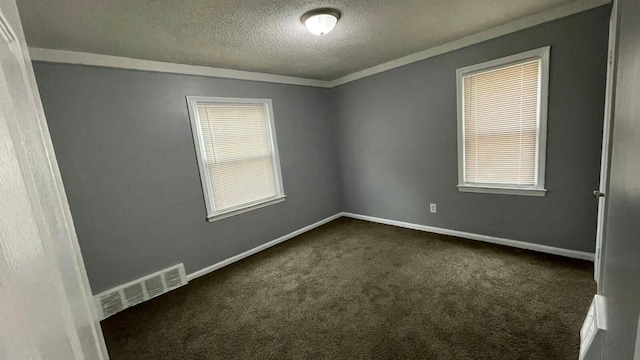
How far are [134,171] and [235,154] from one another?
108 cm

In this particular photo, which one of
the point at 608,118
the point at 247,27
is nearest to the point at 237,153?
the point at 247,27

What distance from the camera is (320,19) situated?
1.93 m

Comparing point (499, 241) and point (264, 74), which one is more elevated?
point (264, 74)

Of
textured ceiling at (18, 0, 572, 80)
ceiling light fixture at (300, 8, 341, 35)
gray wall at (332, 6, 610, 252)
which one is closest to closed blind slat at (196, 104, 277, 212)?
textured ceiling at (18, 0, 572, 80)

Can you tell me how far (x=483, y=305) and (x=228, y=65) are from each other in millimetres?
3399

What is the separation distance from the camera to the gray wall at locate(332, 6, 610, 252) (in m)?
2.27

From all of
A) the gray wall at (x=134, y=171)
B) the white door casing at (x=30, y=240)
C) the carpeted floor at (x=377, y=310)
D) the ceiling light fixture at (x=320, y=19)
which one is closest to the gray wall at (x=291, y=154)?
the gray wall at (x=134, y=171)

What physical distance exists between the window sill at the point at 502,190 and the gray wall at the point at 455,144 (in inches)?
2.4

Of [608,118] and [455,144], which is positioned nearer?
[608,118]

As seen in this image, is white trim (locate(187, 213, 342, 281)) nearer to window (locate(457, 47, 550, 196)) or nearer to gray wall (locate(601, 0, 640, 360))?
window (locate(457, 47, 550, 196))

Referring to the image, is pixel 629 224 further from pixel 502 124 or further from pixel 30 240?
pixel 502 124

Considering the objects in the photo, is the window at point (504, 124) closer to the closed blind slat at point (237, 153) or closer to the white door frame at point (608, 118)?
the white door frame at point (608, 118)

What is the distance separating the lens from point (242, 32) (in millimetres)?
2143

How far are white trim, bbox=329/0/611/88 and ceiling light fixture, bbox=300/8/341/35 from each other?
1.59 metres
